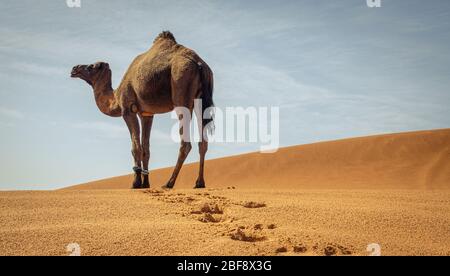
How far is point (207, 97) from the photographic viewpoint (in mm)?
10445

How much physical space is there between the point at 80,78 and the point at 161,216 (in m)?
8.30

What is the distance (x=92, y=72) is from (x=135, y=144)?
2.96 m

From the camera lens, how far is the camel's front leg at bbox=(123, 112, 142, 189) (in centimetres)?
1115

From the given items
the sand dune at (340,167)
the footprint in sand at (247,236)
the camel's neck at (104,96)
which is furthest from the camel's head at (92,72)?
the sand dune at (340,167)

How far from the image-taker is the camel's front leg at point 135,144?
1115 cm

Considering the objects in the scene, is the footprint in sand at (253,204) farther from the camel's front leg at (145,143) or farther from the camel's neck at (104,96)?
the camel's neck at (104,96)

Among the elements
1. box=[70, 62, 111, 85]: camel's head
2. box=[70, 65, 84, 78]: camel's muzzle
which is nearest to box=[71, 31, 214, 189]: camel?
box=[70, 62, 111, 85]: camel's head

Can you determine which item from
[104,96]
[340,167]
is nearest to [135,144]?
[104,96]

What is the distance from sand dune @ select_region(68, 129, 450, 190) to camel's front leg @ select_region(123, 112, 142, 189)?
39.7 feet

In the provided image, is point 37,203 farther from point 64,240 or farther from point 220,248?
point 220,248

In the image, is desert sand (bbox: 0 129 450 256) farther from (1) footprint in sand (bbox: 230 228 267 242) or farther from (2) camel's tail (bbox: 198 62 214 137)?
(2) camel's tail (bbox: 198 62 214 137)

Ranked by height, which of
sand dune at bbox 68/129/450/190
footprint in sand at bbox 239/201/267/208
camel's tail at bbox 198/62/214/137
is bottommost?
sand dune at bbox 68/129/450/190

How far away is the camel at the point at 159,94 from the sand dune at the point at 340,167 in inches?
460
